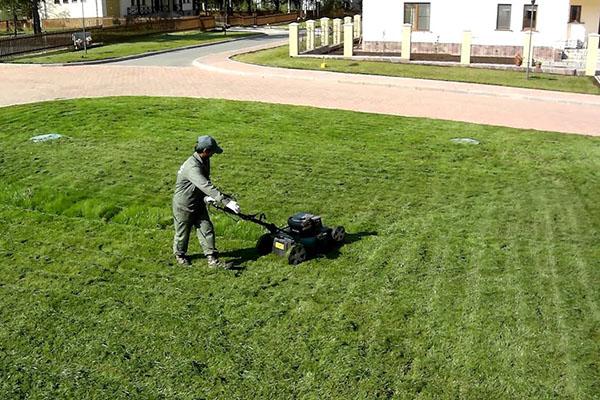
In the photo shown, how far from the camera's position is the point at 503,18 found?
3053 centimetres

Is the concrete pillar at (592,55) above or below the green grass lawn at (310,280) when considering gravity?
above

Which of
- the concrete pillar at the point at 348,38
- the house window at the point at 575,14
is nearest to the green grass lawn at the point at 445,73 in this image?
the concrete pillar at the point at 348,38

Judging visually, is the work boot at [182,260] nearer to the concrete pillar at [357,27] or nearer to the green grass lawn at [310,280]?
the green grass lawn at [310,280]

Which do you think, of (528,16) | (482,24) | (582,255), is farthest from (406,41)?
(582,255)

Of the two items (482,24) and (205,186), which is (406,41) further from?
(205,186)

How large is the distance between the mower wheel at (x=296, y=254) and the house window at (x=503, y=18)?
2622 cm

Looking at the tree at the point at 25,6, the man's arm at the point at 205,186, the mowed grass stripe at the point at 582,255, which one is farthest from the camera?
the tree at the point at 25,6

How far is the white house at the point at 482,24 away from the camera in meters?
29.6

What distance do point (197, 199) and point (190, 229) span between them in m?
0.37

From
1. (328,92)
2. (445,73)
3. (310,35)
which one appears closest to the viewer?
(328,92)

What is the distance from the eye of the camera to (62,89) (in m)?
20.7

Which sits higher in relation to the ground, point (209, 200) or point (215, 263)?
point (209, 200)

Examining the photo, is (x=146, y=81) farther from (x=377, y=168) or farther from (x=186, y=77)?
(x=377, y=168)

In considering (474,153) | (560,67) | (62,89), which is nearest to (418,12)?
(560,67)
